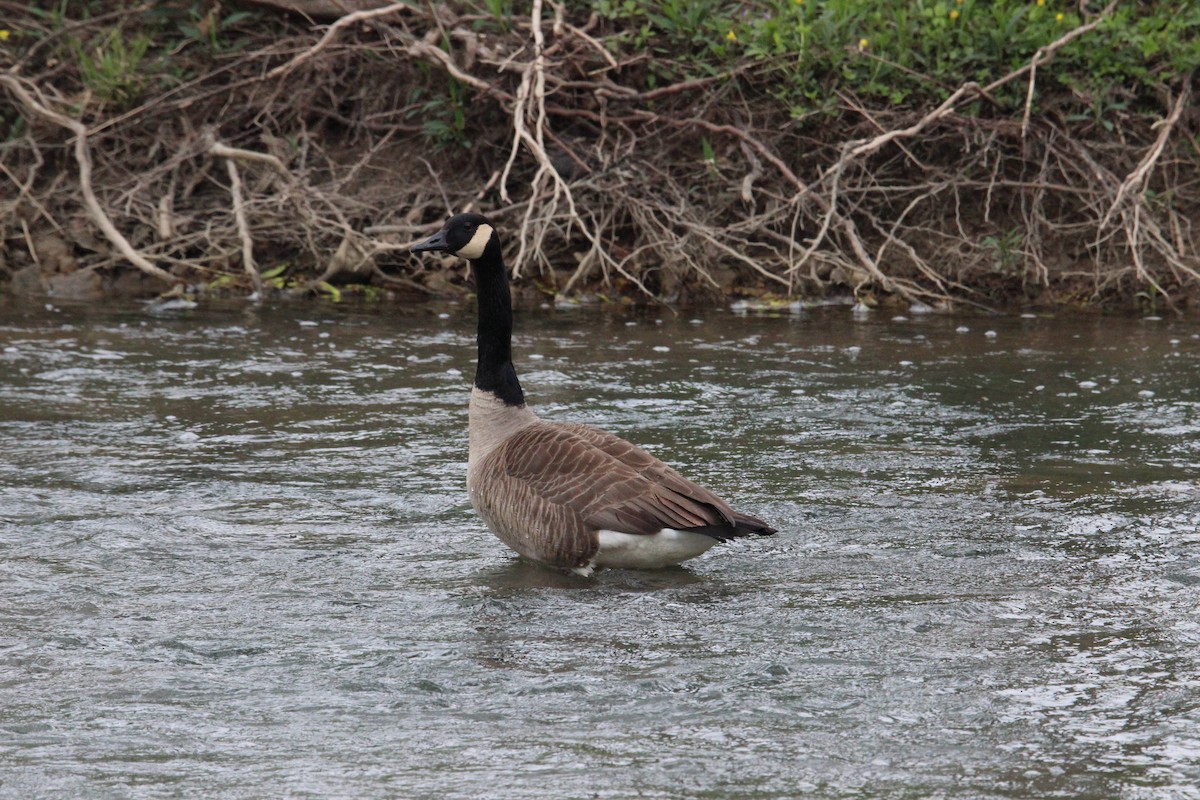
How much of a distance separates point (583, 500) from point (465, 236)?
1.33 metres

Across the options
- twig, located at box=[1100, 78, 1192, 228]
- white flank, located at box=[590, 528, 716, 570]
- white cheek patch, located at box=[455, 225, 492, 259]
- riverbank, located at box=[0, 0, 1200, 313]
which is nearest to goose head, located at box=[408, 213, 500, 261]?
white cheek patch, located at box=[455, 225, 492, 259]

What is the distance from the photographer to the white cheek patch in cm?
611

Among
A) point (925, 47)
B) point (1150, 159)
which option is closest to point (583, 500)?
point (1150, 159)

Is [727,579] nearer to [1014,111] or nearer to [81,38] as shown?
[1014,111]

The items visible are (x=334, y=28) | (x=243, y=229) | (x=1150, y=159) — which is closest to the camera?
(x=1150, y=159)

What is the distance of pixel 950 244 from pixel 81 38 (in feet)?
27.8

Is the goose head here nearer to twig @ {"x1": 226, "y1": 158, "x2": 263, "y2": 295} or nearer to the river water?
the river water

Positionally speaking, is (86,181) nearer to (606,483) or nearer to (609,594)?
(606,483)

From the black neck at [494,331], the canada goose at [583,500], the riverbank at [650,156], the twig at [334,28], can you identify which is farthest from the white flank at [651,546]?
the twig at [334,28]

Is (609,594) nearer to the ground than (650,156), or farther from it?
nearer to the ground

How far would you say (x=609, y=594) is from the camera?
5320 millimetres

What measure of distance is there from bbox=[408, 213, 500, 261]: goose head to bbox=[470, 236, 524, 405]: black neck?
57 mm

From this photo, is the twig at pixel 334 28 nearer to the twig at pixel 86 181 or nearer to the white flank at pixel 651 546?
the twig at pixel 86 181

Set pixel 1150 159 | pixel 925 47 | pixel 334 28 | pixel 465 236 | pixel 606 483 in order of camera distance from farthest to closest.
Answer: pixel 334 28, pixel 925 47, pixel 1150 159, pixel 465 236, pixel 606 483
